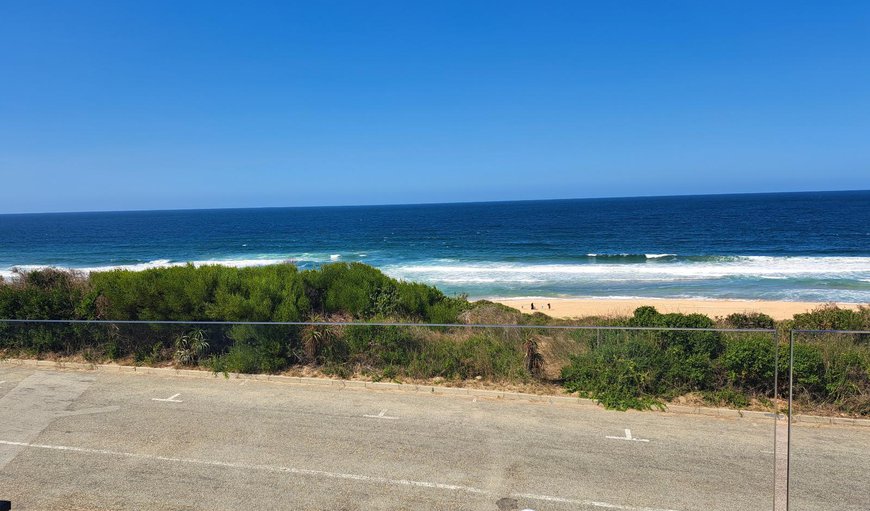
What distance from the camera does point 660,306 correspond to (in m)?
27.2

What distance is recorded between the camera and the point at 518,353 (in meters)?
10.6

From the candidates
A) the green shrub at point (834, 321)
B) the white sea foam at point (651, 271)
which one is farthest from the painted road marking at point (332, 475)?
the white sea foam at point (651, 271)

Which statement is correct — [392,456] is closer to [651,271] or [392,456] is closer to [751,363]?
[751,363]

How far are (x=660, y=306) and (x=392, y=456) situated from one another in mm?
23180

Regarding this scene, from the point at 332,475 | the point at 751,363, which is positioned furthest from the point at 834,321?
the point at 332,475

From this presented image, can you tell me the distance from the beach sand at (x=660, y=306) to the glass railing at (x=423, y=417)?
48.7 ft

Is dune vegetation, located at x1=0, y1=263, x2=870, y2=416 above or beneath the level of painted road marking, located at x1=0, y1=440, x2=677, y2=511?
above

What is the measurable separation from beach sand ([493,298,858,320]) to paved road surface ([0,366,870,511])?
1646 centimetres

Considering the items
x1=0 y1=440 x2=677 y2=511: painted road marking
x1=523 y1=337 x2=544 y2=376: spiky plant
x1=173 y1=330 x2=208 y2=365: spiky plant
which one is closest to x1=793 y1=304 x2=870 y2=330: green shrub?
x1=523 y1=337 x2=544 y2=376: spiky plant

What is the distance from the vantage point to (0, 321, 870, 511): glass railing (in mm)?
6559

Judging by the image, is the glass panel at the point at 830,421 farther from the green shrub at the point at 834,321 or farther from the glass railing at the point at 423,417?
the green shrub at the point at 834,321

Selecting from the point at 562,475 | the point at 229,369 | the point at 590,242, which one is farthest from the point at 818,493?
the point at 590,242

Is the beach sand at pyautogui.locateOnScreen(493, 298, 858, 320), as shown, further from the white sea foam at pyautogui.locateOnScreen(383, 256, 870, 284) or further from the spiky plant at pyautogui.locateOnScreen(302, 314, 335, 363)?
the spiky plant at pyautogui.locateOnScreen(302, 314, 335, 363)

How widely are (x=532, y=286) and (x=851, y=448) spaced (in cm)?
2942
